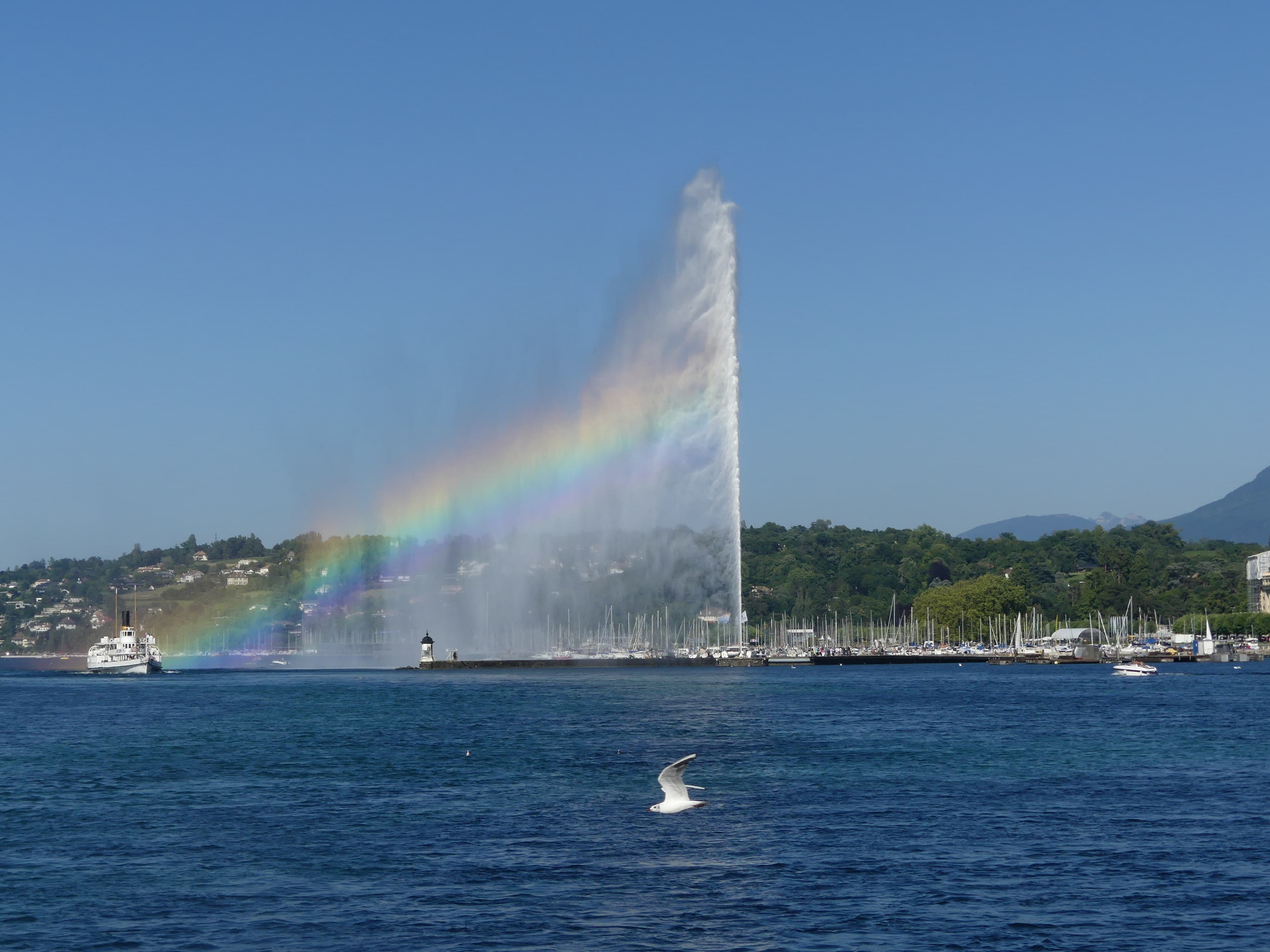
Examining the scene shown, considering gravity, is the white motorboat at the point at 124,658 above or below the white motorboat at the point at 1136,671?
above

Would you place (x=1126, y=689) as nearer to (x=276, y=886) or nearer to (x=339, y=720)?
(x=339, y=720)

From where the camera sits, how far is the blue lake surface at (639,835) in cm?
2550

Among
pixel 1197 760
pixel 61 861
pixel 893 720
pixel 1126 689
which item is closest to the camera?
pixel 61 861

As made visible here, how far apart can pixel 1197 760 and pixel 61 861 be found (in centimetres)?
3845

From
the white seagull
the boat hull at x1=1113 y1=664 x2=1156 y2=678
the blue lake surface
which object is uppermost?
the white seagull

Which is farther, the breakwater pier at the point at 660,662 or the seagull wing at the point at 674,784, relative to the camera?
the breakwater pier at the point at 660,662

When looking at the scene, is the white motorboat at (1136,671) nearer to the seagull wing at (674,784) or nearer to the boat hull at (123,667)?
the boat hull at (123,667)

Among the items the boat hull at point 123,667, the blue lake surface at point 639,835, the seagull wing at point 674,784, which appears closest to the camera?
the blue lake surface at point 639,835

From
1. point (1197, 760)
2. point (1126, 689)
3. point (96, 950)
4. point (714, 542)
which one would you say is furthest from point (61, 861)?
point (1126, 689)

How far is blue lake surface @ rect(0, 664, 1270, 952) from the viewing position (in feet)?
83.7

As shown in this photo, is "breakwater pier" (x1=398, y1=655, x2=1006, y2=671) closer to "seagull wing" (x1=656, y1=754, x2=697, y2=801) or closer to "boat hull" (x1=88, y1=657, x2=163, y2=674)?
"boat hull" (x1=88, y1=657, x2=163, y2=674)

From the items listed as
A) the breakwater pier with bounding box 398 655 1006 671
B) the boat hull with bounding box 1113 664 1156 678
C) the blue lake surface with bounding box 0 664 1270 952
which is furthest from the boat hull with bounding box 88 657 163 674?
the boat hull with bounding box 1113 664 1156 678

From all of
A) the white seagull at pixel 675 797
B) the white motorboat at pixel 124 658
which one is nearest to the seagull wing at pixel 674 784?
the white seagull at pixel 675 797

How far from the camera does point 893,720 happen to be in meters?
72.5
